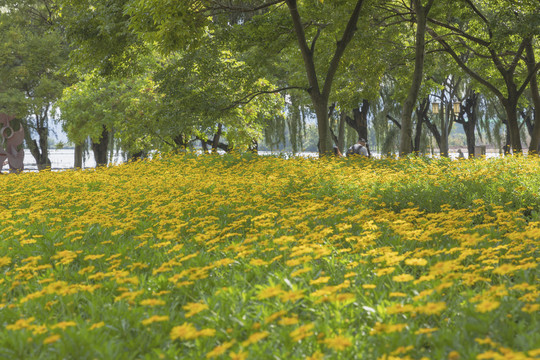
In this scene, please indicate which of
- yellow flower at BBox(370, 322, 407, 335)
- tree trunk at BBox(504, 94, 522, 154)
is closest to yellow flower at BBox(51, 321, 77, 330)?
yellow flower at BBox(370, 322, 407, 335)

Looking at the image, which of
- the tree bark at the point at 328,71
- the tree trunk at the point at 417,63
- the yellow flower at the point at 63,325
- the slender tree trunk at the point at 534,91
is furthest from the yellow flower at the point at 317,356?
the slender tree trunk at the point at 534,91

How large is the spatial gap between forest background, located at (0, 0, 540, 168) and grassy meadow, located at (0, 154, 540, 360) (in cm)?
664

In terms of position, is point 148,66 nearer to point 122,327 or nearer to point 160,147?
point 160,147

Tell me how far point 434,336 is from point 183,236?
3136 mm

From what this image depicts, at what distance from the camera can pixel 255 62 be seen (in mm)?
14695

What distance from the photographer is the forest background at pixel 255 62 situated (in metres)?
13.2

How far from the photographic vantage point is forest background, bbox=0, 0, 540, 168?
43.4ft

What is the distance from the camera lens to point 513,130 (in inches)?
662

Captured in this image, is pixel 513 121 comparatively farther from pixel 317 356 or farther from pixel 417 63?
pixel 317 356

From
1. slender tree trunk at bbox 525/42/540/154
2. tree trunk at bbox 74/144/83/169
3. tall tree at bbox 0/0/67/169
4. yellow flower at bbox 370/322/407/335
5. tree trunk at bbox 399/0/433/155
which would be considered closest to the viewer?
yellow flower at bbox 370/322/407/335

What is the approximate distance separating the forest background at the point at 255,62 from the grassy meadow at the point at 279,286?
664 centimetres

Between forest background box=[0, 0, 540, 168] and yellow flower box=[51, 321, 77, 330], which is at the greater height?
forest background box=[0, 0, 540, 168]

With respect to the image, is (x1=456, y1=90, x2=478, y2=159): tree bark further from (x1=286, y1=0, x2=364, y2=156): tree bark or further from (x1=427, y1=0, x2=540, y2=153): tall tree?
(x1=286, y1=0, x2=364, y2=156): tree bark

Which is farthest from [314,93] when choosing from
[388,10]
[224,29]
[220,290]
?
[220,290]
